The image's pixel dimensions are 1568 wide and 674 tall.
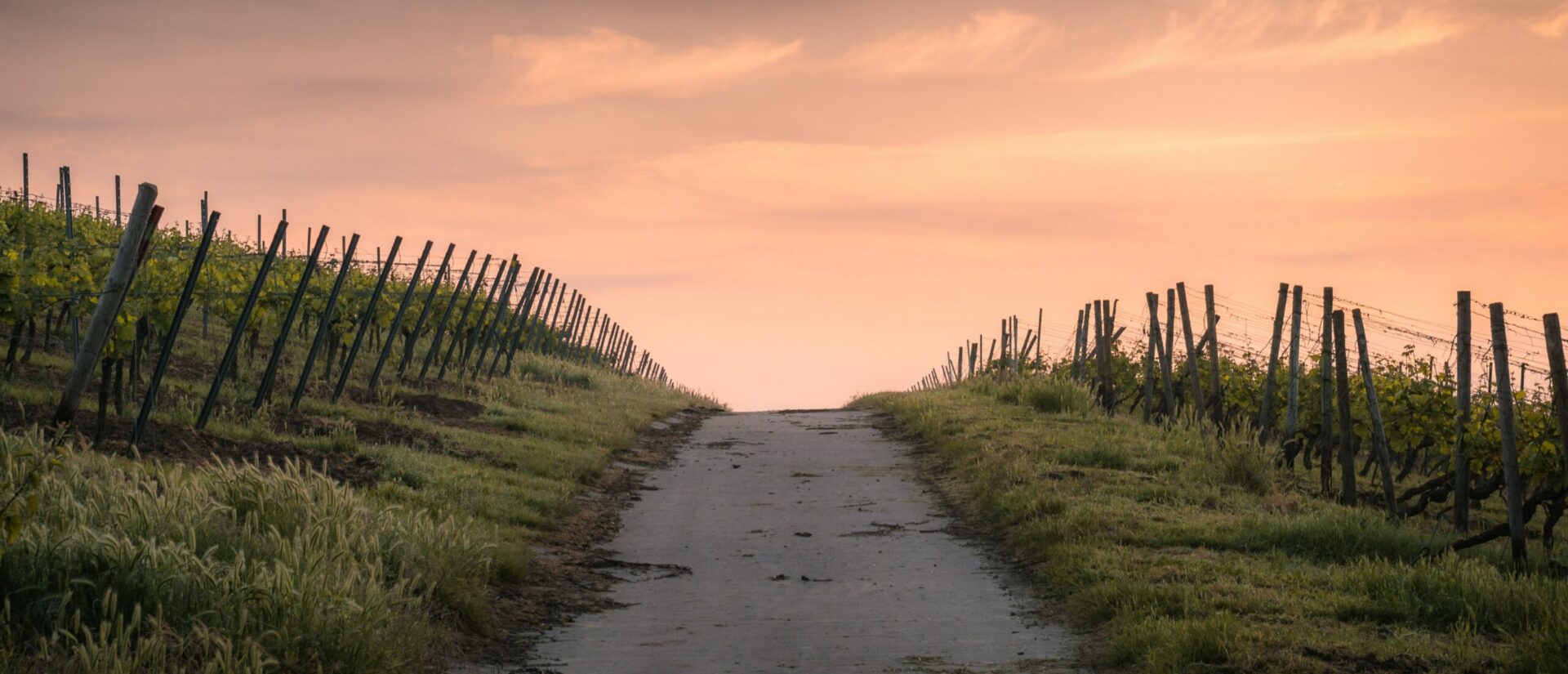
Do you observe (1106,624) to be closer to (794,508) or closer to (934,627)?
(934,627)

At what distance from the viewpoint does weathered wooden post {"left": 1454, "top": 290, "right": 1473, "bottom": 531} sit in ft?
39.6

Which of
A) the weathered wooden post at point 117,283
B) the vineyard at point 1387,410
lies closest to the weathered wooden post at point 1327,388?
the vineyard at point 1387,410

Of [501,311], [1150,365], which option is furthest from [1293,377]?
[501,311]

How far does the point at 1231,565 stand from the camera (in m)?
9.27

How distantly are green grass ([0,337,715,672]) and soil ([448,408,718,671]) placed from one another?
5.4 inches

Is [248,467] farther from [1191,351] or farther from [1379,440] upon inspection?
[1191,351]

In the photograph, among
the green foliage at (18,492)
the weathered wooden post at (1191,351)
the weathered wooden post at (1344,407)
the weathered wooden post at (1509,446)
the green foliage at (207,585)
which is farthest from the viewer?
the weathered wooden post at (1191,351)

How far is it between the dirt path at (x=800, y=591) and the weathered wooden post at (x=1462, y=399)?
483 centimetres

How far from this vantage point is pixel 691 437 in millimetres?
21875

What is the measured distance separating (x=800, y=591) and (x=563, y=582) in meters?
1.73

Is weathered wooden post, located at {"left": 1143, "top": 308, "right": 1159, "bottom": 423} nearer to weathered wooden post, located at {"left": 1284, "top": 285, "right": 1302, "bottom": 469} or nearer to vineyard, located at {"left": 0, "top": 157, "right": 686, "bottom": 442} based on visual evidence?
weathered wooden post, located at {"left": 1284, "top": 285, "right": 1302, "bottom": 469}

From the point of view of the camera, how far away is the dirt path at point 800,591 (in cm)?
743

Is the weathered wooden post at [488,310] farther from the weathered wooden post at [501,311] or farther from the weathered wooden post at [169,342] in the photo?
the weathered wooden post at [169,342]

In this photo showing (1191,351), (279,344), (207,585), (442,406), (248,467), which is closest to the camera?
(207,585)
